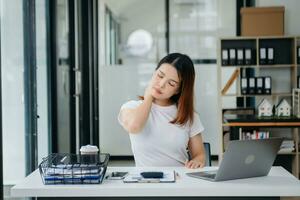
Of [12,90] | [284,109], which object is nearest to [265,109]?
[284,109]

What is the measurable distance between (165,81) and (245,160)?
2.12ft

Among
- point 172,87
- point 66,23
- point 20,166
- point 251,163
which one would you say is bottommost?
point 20,166

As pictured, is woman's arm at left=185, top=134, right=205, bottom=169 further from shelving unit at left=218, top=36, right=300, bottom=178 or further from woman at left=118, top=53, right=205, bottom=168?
shelving unit at left=218, top=36, right=300, bottom=178

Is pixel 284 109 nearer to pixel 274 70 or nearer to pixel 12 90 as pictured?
pixel 274 70

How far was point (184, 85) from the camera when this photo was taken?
2496mm

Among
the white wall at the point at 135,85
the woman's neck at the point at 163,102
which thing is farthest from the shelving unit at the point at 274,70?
the woman's neck at the point at 163,102

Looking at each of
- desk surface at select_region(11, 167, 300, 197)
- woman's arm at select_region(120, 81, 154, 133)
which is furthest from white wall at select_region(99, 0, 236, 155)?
desk surface at select_region(11, 167, 300, 197)

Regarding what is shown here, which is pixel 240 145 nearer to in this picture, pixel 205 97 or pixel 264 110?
pixel 264 110

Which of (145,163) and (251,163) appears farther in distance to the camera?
(145,163)

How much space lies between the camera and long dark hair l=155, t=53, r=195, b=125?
2.48 m

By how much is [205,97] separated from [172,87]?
4.64 metres

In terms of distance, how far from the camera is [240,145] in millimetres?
1920

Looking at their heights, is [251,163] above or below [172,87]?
below

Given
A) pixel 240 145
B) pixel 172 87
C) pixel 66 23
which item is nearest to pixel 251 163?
pixel 240 145
